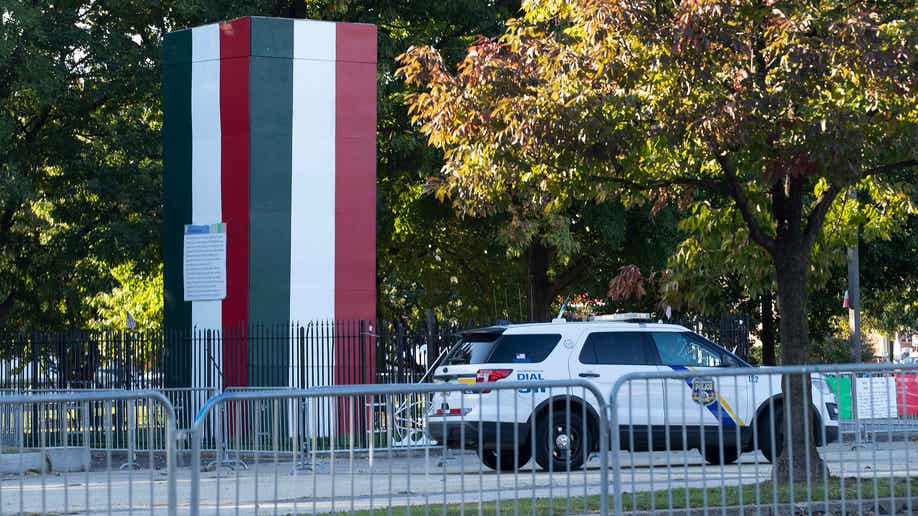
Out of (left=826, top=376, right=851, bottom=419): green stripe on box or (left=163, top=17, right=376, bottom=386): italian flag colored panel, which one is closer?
(left=826, top=376, right=851, bottom=419): green stripe on box

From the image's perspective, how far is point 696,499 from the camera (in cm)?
847

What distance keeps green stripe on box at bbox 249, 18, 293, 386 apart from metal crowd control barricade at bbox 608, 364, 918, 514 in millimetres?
13647

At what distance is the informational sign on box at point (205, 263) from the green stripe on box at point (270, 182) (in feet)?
2.07

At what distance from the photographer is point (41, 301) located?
33812 millimetres

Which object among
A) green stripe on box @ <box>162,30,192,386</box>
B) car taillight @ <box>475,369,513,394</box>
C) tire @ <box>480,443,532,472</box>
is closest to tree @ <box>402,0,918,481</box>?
car taillight @ <box>475,369,513,394</box>

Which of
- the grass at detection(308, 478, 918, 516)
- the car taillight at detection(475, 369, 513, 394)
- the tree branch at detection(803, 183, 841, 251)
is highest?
the tree branch at detection(803, 183, 841, 251)

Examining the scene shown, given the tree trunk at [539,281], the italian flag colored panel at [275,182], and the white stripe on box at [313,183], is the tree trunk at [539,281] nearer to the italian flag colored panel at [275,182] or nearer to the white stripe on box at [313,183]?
the italian flag colored panel at [275,182]

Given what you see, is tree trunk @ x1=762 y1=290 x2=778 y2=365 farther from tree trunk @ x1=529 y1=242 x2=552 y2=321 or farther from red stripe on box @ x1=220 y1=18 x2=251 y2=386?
red stripe on box @ x1=220 y1=18 x2=251 y2=386

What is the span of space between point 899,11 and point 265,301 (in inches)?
476

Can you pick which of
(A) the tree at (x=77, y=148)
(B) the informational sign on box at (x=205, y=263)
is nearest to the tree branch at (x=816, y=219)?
(B) the informational sign on box at (x=205, y=263)

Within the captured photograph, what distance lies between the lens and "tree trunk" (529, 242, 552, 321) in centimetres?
3444

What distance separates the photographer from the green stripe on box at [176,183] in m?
22.7

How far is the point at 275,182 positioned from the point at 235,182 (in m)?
0.70

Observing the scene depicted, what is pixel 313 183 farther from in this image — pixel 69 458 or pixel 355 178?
pixel 69 458
